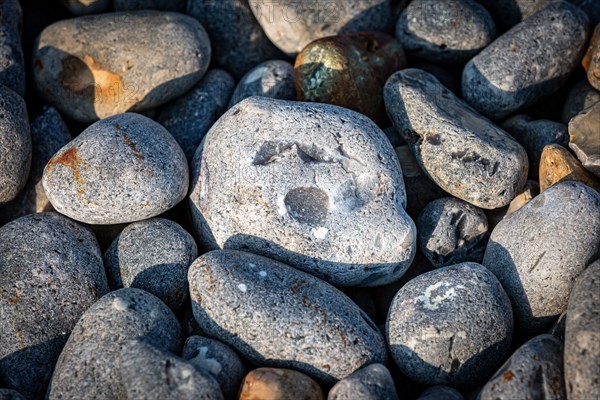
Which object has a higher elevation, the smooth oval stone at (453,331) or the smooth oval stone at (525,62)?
the smooth oval stone at (525,62)

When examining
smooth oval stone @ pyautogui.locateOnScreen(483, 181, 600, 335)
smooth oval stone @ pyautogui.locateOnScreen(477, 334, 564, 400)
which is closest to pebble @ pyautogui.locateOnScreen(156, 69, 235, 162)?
smooth oval stone @ pyautogui.locateOnScreen(483, 181, 600, 335)

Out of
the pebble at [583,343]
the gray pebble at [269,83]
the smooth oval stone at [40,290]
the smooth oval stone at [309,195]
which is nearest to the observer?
the pebble at [583,343]

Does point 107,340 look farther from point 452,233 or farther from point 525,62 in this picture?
point 525,62

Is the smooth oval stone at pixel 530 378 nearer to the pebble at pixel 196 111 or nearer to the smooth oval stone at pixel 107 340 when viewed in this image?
the smooth oval stone at pixel 107 340

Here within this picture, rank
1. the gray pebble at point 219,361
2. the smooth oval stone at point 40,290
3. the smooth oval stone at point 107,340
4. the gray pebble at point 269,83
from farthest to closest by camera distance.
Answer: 1. the gray pebble at point 269,83
2. the smooth oval stone at point 40,290
3. the gray pebble at point 219,361
4. the smooth oval stone at point 107,340

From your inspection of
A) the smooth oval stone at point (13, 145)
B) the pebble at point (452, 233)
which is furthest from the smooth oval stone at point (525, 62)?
the smooth oval stone at point (13, 145)
